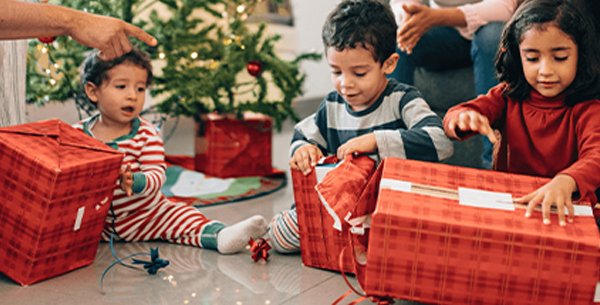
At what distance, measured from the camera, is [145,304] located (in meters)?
0.91

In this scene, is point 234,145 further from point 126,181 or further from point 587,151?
point 587,151

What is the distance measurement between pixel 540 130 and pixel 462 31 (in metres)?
0.57

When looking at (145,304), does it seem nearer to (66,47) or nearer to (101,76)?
(101,76)

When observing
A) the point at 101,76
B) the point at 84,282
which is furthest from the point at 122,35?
the point at 84,282

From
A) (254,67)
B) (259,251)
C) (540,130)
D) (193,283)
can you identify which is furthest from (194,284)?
(254,67)

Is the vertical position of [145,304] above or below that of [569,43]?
below

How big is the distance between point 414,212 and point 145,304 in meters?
0.51

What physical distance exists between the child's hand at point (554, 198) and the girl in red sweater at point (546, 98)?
6 cm

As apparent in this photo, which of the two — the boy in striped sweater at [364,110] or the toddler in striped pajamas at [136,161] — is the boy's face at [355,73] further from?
the toddler in striped pajamas at [136,161]

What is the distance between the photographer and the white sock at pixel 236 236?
46.4 inches

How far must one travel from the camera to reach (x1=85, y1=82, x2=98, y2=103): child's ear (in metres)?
1.33

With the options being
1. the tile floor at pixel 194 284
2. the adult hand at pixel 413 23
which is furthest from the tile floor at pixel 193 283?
the adult hand at pixel 413 23

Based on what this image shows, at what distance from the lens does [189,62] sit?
200 cm

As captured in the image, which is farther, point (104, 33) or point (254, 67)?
point (254, 67)
